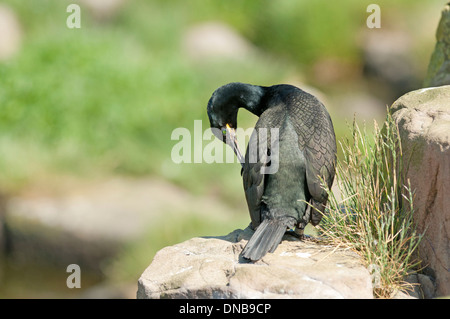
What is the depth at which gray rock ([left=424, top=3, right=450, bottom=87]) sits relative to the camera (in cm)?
595

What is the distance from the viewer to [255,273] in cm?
378

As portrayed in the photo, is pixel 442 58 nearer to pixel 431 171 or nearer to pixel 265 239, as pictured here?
pixel 431 171

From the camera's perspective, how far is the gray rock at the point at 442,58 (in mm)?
5953

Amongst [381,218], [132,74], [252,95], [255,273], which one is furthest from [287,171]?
[132,74]

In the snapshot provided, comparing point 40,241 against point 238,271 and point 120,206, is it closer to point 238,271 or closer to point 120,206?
point 120,206

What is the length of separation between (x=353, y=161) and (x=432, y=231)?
752mm

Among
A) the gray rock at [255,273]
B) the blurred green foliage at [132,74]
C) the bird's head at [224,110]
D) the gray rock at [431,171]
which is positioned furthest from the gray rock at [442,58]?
the blurred green foliage at [132,74]

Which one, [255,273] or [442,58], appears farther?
[442,58]

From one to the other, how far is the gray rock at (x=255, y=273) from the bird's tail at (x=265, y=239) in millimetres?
45

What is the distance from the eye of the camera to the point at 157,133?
10477 mm

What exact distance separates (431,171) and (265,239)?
114 centimetres

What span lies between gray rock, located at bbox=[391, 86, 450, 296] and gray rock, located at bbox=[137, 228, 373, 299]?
52 centimetres

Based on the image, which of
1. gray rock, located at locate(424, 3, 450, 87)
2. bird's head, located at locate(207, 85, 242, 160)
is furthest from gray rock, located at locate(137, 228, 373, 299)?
gray rock, located at locate(424, 3, 450, 87)

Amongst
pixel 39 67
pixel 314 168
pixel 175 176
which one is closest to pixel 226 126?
pixel 314 168
